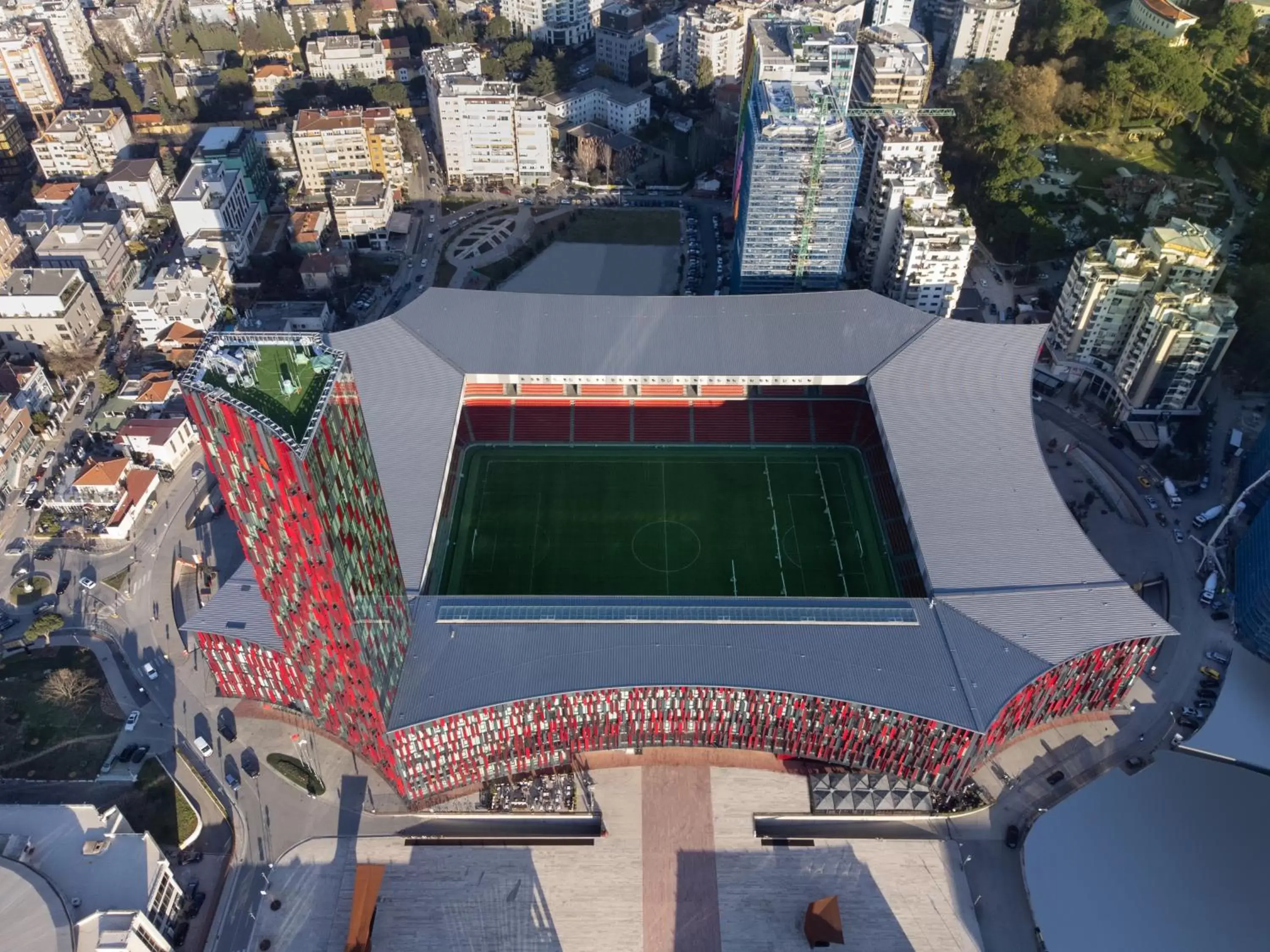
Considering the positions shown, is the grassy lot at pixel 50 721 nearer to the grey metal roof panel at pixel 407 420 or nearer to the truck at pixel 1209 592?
the grey metal roof panel at pixel 407 420

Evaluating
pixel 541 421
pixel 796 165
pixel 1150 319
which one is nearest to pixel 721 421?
pixel 541 421

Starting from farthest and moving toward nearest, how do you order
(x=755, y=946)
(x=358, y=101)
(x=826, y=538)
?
(x=358, y=101)
(x=826, y=538)
(x=755, y=946)

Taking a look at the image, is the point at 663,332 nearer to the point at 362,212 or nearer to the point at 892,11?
the point at 362,212

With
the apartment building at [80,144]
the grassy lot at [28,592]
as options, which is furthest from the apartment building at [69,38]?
the grassy lot at [28,592]

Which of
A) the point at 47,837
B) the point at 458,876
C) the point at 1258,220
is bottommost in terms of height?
the point at 458,876

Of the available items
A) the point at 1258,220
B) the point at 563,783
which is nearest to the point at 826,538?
the point at 563,783

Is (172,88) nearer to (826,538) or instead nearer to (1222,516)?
(826,538)
